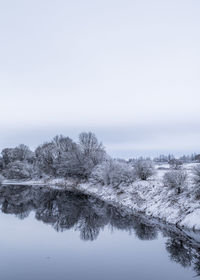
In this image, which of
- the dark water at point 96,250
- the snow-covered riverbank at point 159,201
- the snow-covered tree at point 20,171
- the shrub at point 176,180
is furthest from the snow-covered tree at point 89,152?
the dark water at point 96,250

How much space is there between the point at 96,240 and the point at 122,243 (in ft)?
7.44

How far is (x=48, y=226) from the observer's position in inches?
998

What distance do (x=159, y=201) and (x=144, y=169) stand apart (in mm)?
11490

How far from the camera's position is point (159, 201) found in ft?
92.4

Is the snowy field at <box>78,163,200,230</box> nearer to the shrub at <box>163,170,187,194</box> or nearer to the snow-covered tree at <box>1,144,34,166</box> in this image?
the shrub at <box>163,170,187,194</box>

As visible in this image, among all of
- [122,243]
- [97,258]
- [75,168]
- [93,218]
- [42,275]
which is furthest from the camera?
[75,168]

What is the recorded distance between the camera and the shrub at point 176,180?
27234 millimetres

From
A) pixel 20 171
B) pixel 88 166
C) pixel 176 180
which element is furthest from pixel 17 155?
pixel 176 180

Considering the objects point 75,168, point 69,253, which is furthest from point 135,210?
point 75,168

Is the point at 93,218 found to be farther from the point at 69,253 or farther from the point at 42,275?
the point at 42,275

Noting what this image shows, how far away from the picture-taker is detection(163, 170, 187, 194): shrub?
89.4 feet

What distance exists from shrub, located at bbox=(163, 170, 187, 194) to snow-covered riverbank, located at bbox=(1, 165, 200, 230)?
1.97 feet

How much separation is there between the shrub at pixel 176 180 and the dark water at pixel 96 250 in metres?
5.56

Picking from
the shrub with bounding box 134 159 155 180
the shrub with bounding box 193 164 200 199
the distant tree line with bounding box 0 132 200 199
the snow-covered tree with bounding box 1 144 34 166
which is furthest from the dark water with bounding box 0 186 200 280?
the snow-covered tree with bounding box 1 144 34 166
